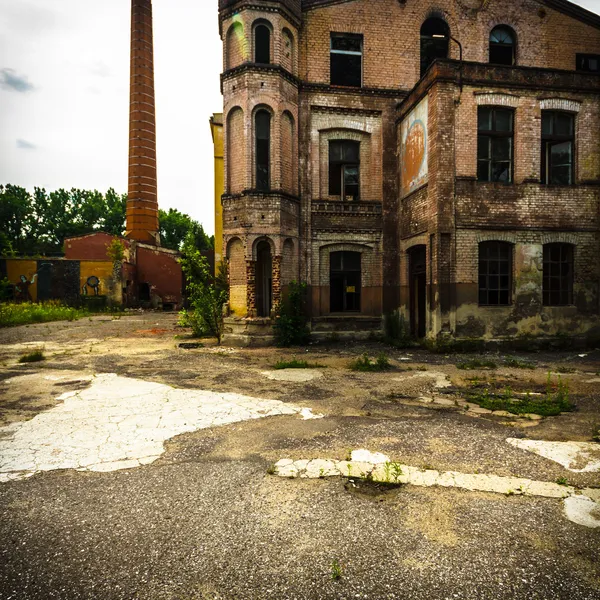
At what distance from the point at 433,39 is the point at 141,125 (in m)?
21.6

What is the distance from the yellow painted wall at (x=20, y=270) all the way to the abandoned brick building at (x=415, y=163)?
23.6 metres

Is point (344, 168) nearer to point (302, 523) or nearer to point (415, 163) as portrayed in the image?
point (415, 163)

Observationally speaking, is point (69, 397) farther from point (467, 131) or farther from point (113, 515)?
point (467, 131)

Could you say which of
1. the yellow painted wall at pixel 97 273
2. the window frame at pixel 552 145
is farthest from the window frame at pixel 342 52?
the yellow painted wall at pixel 97 273

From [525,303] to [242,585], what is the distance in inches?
438

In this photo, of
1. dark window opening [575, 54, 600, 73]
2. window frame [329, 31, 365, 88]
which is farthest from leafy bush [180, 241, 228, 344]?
dark window opening [575, 54, 600, 73]

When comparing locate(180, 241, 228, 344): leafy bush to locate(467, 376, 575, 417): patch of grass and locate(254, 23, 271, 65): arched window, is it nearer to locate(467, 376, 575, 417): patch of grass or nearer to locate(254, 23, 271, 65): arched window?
locate(254, 23, 271, 65): arched window

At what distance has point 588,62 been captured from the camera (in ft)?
45.6

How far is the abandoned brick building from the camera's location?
35.3ft

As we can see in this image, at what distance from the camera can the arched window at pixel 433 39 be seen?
533 inches

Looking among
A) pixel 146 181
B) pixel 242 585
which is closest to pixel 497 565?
pixel 242 585

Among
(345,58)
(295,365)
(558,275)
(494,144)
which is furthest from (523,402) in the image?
(345,58)

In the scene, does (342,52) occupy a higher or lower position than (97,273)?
higher

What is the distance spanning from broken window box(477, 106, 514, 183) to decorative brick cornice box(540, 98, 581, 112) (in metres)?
0.93
